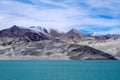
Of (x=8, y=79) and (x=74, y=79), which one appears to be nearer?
(x=8, y=79)

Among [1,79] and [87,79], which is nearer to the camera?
[1,79]

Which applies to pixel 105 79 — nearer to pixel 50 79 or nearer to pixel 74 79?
pixel 74 79

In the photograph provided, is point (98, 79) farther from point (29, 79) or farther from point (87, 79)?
point (29, 79)

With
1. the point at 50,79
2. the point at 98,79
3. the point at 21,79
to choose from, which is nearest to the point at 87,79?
the point at 98,79

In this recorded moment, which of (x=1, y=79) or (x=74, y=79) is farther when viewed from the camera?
(x=74, y=79)

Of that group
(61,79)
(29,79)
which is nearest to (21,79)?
(29,79)

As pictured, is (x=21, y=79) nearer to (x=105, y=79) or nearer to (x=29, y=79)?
(x=29, y=79)

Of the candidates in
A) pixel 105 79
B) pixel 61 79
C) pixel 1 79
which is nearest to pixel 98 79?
pixel 105 79
